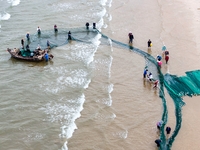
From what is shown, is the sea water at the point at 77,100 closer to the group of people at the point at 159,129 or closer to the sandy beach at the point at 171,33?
the group of people at the point at 159,129

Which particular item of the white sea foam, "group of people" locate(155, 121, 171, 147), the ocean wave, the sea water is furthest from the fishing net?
the ocean wave

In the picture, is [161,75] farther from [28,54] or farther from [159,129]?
[28,54]

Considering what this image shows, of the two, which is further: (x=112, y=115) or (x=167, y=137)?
(x=112, y=115)

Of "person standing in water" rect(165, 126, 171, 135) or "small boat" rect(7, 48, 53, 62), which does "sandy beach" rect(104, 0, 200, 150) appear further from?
"small boat" rect(7, 48, 53, 62)

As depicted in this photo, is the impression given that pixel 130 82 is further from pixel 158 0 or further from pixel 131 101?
pixel 158 0

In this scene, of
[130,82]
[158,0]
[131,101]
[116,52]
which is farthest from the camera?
[158,0]

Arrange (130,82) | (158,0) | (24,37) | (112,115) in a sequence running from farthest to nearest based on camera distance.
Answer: (158,0) < (24,37) < (130,82) < (112,115)

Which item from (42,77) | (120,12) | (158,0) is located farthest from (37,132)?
(158,0)
